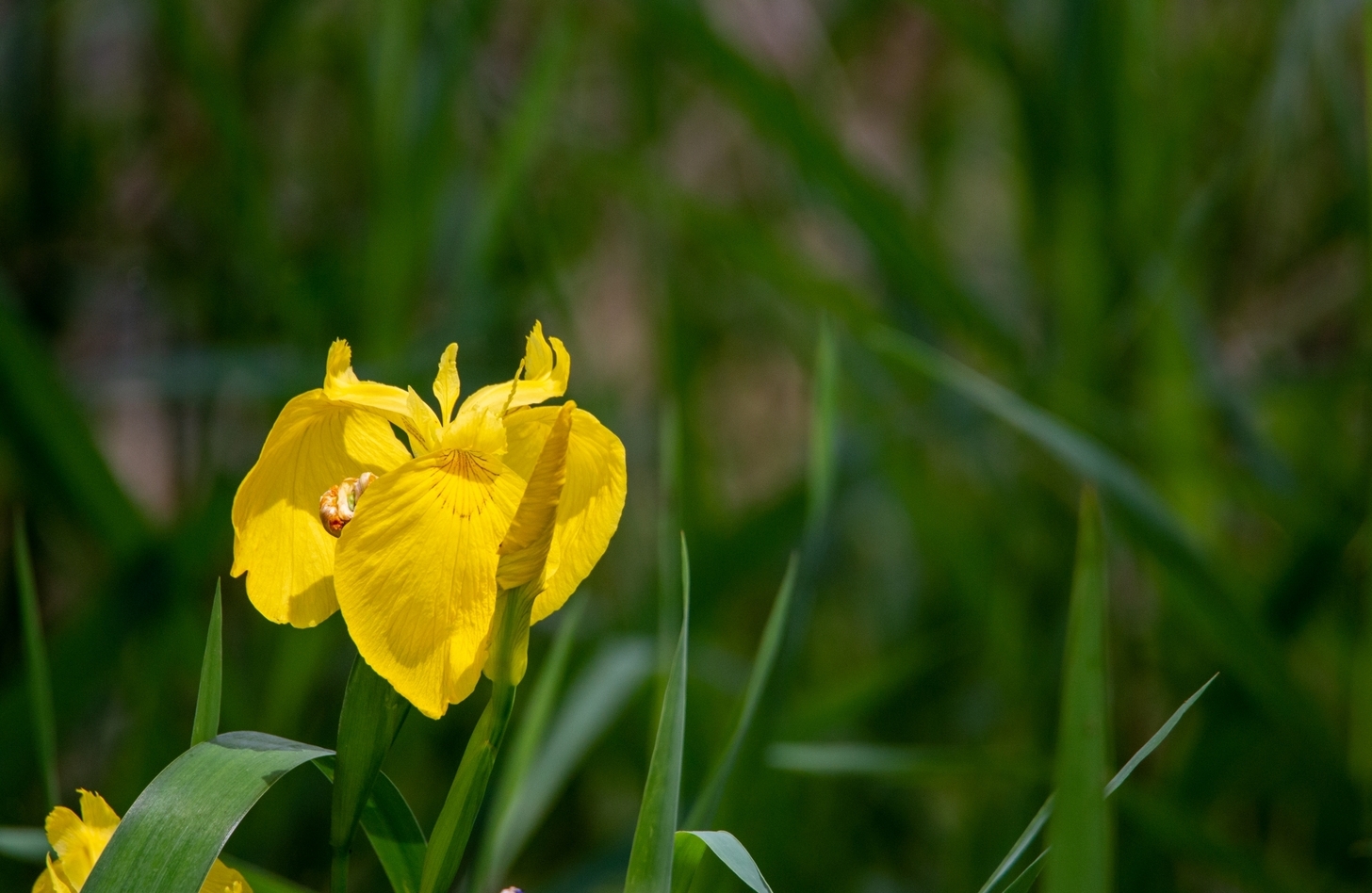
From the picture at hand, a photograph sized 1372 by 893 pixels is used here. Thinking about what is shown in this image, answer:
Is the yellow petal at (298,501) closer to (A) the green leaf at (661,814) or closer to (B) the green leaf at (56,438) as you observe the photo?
(A) the green leaf at (661,814)

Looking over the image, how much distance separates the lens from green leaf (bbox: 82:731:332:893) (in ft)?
0.90

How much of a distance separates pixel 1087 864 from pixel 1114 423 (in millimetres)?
801

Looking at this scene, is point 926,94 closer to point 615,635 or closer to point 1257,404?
point 1257,404

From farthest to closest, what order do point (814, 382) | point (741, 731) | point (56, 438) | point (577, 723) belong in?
point (814, 382) < point (56, 438) < point (577, 723) < point (741, 731)

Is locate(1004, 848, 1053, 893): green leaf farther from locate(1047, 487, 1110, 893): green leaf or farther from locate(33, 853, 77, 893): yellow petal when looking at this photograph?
locate(33, 853, 77, 893): yellow petal

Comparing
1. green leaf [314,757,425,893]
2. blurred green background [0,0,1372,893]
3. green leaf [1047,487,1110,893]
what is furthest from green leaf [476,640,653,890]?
green leaf [1047,487,1110,893]

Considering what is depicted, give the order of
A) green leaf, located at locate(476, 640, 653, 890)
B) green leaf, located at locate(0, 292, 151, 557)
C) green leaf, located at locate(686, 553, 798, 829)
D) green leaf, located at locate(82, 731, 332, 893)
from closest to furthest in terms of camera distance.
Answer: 1. green leaf, located at locate(82, 731, 332, 893)
2. green leaf, located at locate(686, 553, 798, 829)
3. green leaf, located at locate(476, 640, 653, 890)
4. green leaf, located at locate(0, 292, 151, 557)

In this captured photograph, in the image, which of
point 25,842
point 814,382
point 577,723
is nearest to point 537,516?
point 25,842

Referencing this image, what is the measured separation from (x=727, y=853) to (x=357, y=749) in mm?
105

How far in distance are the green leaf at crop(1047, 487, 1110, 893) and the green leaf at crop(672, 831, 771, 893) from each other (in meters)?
0.08

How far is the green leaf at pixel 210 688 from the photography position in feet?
1.07

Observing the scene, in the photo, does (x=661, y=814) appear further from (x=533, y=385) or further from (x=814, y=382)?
(x=814, y=382)

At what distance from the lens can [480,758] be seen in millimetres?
306

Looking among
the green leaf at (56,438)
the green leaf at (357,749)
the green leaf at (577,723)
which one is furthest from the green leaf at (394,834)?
the green leaf at (56,438)
